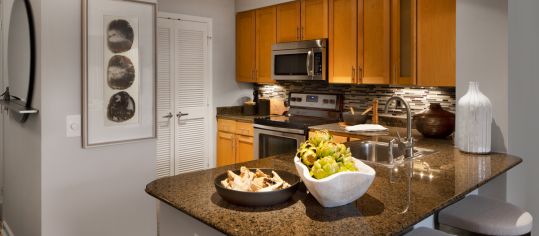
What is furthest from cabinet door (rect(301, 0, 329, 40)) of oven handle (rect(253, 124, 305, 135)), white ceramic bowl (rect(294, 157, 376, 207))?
white ceramic bowl (rect(294, 157, 376, 207))

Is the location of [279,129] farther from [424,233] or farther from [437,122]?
[424,233]

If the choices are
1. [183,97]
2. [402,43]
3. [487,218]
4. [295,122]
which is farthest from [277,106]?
[487,218]

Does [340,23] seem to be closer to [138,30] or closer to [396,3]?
[396,3]

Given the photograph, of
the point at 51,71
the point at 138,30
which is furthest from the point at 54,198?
the point at 138,30

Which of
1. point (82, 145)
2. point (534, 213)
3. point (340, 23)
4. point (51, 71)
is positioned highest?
point (340, 23)

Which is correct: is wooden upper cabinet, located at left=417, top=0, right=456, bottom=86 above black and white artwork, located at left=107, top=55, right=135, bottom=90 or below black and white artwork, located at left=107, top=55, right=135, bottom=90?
above

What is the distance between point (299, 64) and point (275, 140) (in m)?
0.85

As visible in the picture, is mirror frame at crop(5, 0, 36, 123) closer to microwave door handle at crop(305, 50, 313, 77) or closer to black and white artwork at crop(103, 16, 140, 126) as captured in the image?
black and white artwork at crop(103, 16, 140, 126)

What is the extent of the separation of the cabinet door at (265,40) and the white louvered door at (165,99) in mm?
1014

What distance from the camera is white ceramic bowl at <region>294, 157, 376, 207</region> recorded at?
1.25m

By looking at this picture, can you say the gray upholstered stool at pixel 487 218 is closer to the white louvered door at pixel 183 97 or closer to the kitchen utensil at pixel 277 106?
the kitchen utensil at pixel 277 106

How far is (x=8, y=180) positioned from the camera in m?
3.31

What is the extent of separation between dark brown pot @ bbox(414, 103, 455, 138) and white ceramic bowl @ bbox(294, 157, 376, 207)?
5.56 feet

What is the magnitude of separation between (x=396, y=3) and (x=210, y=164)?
110 inches
